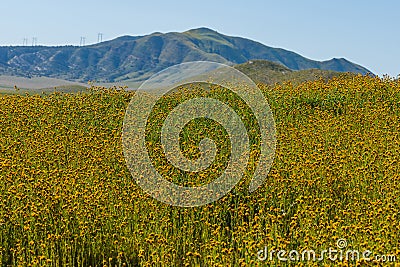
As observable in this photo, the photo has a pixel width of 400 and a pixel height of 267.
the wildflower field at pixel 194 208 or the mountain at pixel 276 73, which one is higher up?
the mountain at pixel 276 73

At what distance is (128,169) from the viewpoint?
24.9 feet

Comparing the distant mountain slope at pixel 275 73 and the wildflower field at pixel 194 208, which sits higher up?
the distant mountain slope at pixel 275 73

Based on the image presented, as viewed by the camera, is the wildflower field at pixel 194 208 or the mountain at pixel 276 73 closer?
the wildflower field at pixel 194 208

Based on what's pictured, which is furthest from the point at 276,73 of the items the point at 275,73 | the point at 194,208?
the point at 194,208

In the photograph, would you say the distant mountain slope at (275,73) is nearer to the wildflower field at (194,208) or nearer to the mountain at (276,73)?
the mountain at (276,73)

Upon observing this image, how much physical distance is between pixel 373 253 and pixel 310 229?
1023 millimetres

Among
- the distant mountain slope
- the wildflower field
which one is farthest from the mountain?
the wildflower field

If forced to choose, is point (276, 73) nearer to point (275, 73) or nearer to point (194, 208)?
point (275, 73)

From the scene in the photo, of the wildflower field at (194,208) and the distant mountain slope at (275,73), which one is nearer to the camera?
the wildflower field at (194,208)

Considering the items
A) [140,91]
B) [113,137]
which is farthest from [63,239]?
[140,91]

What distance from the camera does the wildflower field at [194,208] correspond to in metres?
5.25

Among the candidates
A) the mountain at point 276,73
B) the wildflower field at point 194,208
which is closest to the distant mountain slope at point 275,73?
the mountain at point 276,73

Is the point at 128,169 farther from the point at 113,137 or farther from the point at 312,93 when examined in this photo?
the point at 312,93

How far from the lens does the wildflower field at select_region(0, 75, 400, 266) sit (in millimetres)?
5254
